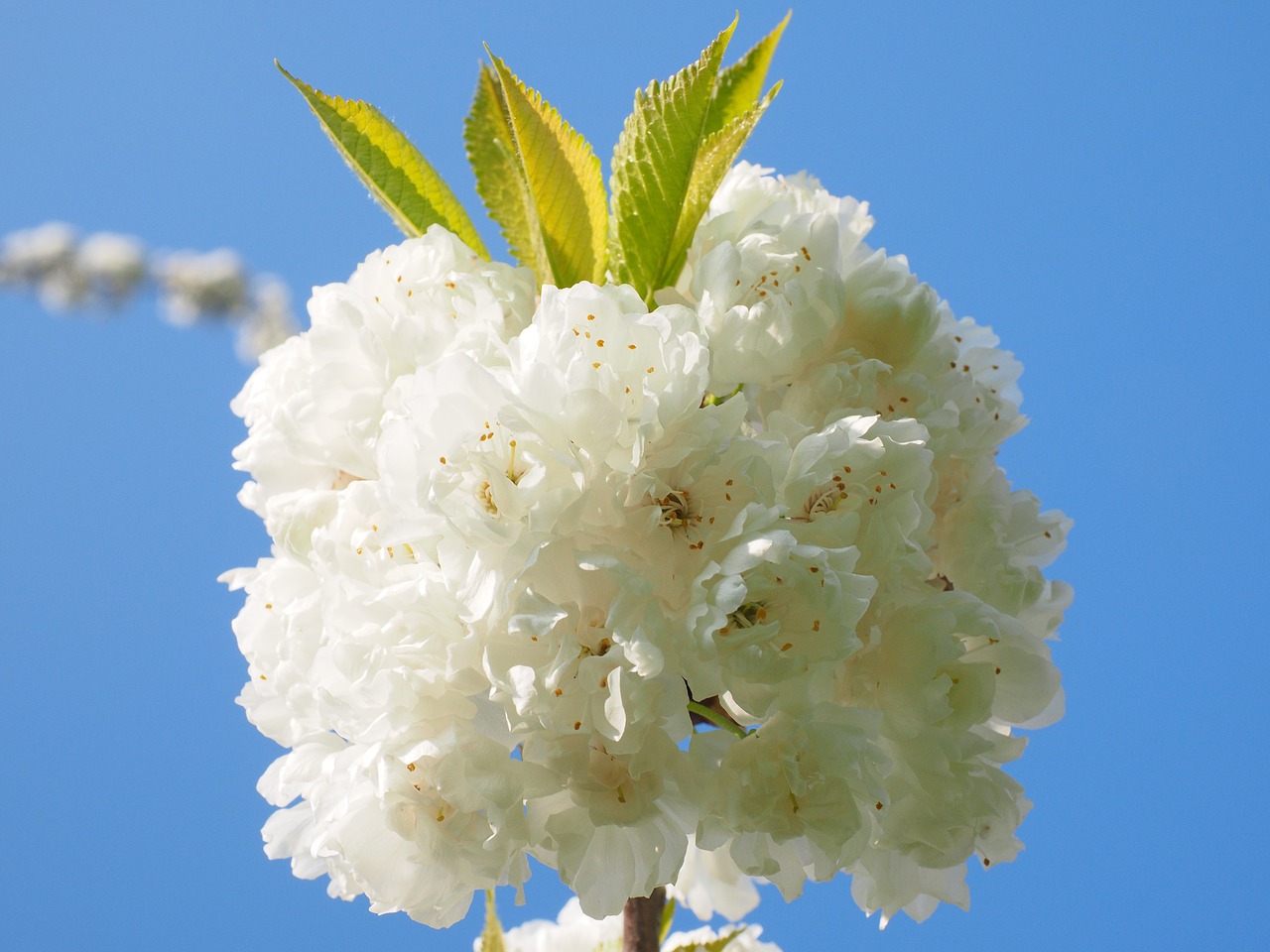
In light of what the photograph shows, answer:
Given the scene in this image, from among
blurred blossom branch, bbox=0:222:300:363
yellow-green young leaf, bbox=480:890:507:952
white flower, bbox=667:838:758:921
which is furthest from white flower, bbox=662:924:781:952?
blurred blossom branch, bbox=0:222:300:363

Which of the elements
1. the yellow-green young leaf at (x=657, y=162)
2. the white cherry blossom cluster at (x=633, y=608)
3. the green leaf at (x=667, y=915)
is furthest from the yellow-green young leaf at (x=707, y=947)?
the yellow-green young leaf at (x=657, y=162)

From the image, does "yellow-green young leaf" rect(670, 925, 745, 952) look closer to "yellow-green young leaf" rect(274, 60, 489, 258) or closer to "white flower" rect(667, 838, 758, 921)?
"white flower" rect(667, 838, 758, 921)

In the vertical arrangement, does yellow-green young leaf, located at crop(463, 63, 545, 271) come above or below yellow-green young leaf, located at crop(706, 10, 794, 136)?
below

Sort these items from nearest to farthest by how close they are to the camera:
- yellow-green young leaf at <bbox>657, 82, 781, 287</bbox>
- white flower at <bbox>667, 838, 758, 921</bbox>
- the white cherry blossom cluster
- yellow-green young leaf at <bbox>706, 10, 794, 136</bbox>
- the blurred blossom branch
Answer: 1. the white cherry blossom cluster
2. yellow-green young leaf at <bbox>657, 82, 781, 287</bbox>
3. yellow-green young leaf at <bbox>706, 10, 794, 136</bbox>
4. white flower at <bbox>667, 838, 758, 921</bbox>
5. the blurred blossom branch

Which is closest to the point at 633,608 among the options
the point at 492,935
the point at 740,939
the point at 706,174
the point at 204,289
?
the point at 706,174

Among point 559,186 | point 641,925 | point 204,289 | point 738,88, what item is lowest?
point 641,925

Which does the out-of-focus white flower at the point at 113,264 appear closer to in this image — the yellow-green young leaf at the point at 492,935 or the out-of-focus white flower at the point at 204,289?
the out-of-focus white flower at the point at 204,289

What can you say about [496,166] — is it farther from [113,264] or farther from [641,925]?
[113,264]

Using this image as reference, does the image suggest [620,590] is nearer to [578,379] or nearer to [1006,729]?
[578,379]
